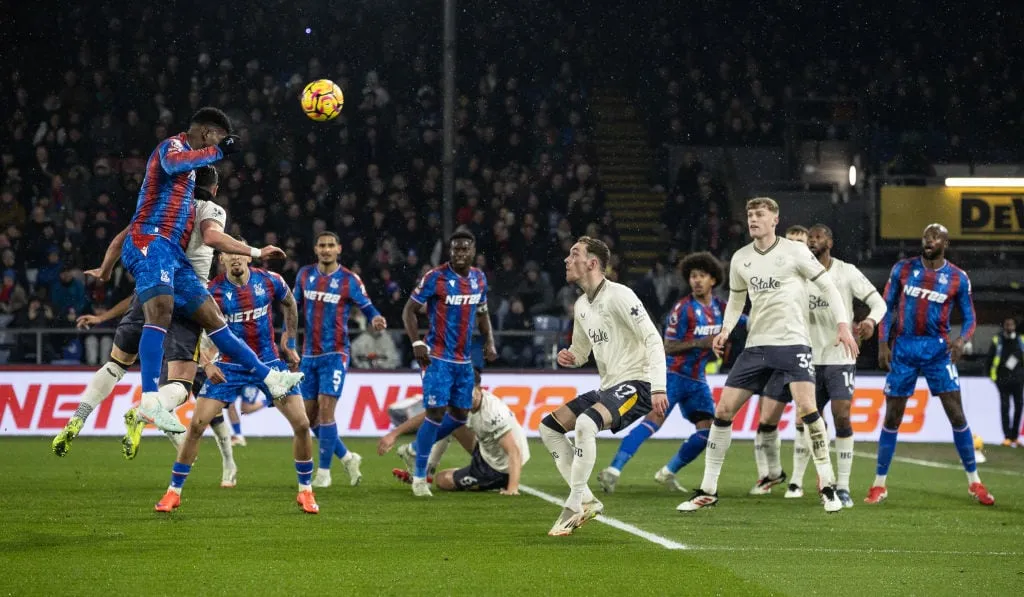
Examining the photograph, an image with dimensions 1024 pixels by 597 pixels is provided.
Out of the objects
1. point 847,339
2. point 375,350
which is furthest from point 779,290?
point 375,350

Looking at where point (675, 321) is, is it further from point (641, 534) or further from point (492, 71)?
point (492, 71)

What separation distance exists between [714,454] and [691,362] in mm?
2556

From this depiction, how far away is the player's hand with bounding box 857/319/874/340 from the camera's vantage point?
10766 millimetres

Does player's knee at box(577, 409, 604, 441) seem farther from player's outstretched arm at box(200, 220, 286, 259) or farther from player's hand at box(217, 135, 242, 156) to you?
player's hand at box(217, 135, 242, 156)

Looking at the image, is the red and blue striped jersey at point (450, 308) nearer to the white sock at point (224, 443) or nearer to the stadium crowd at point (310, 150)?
the white sock at point (224, 443)

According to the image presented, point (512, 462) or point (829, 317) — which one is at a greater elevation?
point (829, 317)

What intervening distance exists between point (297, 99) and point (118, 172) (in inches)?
170

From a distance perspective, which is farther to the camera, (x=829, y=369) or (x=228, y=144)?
(x=829, y=369)

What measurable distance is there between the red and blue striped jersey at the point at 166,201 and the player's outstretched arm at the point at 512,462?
4.11 metres

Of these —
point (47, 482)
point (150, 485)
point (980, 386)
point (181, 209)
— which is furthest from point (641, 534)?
point (980, 386)

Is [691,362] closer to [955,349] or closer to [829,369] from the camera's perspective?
[829,369]

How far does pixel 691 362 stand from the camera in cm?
1312

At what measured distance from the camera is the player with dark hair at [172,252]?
877 cm

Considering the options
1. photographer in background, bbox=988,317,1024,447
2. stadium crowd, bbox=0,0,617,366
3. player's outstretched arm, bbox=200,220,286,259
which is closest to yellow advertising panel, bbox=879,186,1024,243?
stadium crowd, bbox=0,0,617,366
